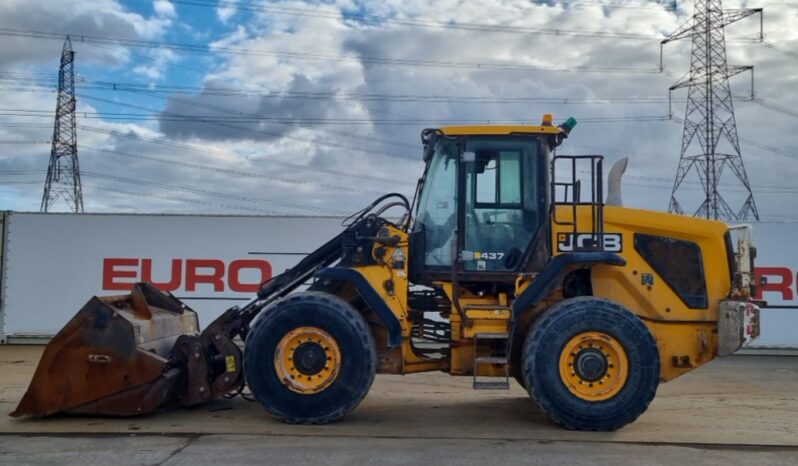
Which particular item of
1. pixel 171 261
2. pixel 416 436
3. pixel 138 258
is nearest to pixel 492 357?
pixel 416 436

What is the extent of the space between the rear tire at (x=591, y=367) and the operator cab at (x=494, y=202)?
0.81 meters

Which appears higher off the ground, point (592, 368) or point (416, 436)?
point (592, 368)

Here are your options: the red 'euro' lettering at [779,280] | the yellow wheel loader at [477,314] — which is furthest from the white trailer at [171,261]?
the yellow wheel loader at [477,314]

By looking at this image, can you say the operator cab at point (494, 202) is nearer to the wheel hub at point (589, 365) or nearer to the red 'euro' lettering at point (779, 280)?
the wheel hub at point (589, 365)

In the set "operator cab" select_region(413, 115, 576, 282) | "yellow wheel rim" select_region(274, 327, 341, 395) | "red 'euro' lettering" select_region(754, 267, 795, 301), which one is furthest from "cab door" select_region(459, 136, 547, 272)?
"red 'euro' lettering" select_region(754, 267, 795, 301)

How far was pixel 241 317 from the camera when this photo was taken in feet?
25.9

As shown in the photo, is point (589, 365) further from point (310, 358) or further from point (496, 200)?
point (310, 358)

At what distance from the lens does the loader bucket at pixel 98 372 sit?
713 centimetres

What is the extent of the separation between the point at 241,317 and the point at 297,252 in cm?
698

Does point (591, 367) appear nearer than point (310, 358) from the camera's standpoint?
Yes

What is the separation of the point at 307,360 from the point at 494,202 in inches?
92.1

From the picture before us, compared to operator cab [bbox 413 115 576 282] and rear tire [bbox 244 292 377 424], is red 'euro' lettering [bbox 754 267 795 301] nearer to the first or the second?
operator cab [bbox 413 115 576 282]

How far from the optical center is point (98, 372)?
7156mm

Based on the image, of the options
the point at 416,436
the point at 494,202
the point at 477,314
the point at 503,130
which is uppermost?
the point at 503,130
